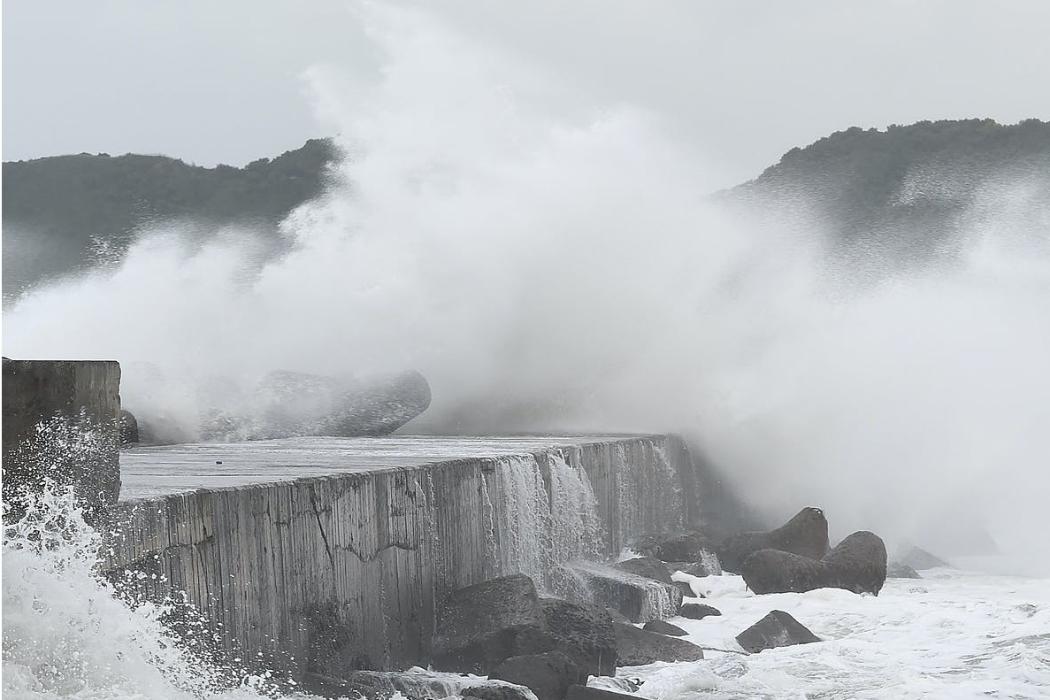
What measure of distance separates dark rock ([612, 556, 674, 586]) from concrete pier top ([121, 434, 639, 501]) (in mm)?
1126

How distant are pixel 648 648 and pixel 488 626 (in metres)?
1.33

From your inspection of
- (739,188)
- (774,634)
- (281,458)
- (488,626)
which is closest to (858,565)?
(774,634)

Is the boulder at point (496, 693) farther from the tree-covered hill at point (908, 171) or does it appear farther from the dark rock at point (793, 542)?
the tree-covered hill at point (908, 171)

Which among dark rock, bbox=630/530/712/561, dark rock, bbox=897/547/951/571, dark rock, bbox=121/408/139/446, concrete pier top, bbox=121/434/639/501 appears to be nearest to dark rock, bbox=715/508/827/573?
dark rock, bbox=630/530/712/561

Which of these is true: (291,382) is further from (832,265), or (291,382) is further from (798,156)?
(798,156)

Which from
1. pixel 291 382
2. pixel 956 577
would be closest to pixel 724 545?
pixel 956 577

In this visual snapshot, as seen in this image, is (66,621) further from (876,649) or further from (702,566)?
(702,566)

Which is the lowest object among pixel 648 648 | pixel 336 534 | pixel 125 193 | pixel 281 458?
pixel 648 648

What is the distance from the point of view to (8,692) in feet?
14.7

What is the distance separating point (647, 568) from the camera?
12148 millimetres

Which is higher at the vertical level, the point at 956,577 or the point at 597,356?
the point at 597,356

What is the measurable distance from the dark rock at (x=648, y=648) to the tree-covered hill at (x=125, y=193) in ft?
114

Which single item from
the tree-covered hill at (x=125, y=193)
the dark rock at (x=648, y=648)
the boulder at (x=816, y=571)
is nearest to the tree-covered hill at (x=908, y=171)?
the tree-covered hill at (x=125, y=193)

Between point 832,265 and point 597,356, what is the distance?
755 cm
